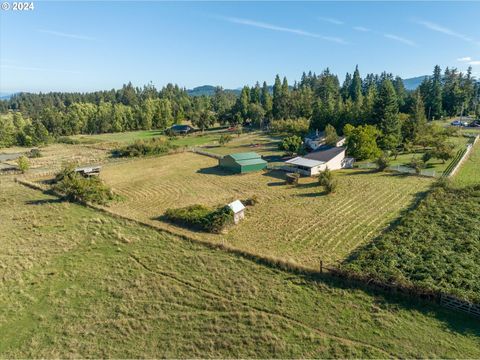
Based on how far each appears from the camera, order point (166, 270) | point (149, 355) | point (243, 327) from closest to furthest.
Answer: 1. point (149, 355)
2. point (243, 327)
3. point (166, 270)

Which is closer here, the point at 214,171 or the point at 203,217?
the point at 203,217

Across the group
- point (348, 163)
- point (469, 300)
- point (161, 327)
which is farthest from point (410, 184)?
point (161, 327)

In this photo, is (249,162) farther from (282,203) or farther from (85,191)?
(85,191)

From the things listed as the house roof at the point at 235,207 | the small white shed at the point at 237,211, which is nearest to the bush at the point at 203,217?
the house roof at the point at 235,207

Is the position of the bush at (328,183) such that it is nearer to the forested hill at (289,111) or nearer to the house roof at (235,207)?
the house roof at (235,207)

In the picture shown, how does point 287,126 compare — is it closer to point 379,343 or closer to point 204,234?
point 204,234

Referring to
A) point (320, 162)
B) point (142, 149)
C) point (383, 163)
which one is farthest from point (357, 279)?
point (142, 149)
